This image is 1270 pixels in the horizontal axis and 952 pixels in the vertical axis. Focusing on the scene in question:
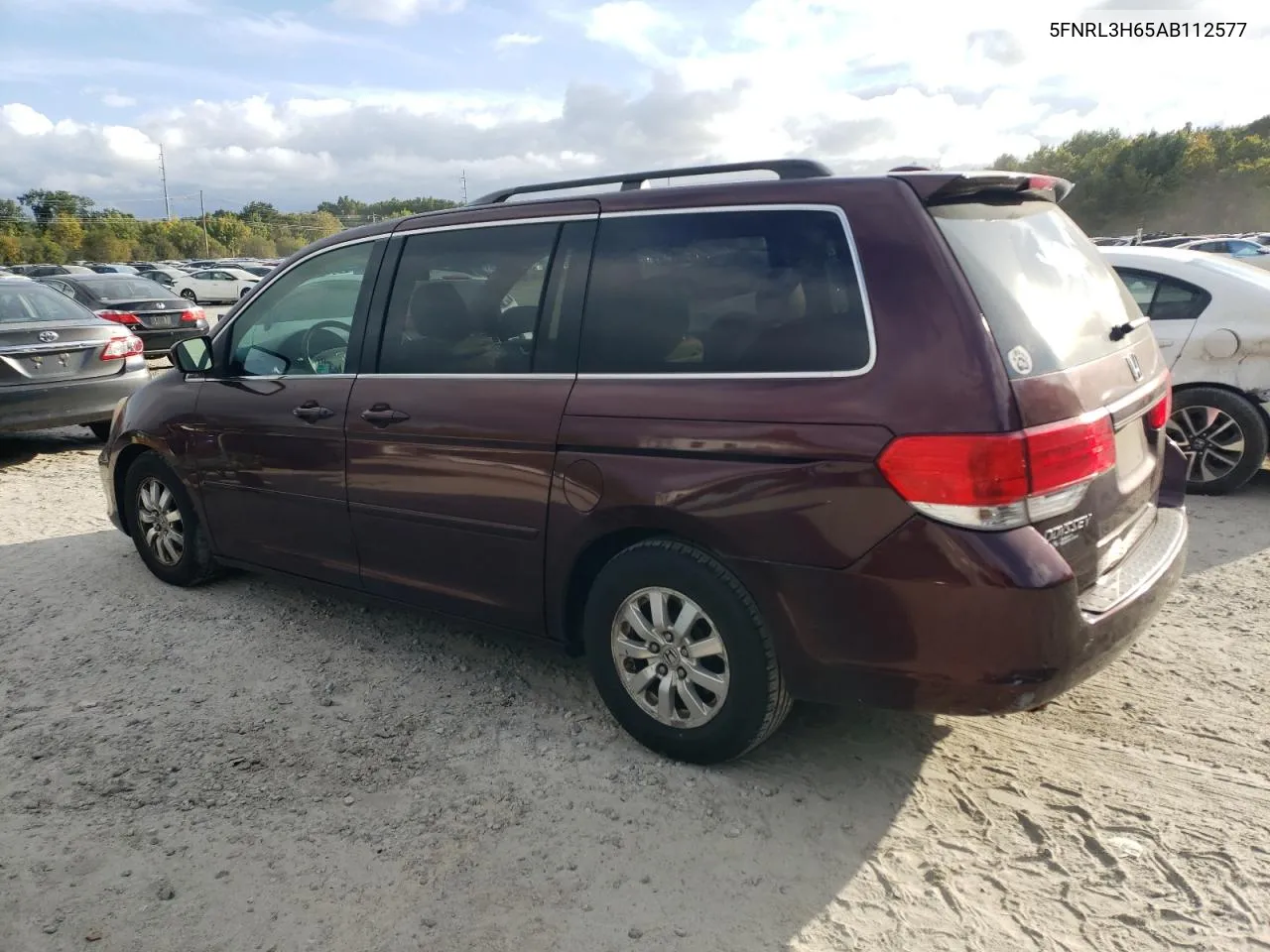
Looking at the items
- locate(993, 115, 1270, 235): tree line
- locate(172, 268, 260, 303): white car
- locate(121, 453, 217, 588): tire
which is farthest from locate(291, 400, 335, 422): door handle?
locate(993, 115, 1270, 235): tree line

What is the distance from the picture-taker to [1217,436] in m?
6.21

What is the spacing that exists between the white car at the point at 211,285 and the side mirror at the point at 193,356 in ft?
109

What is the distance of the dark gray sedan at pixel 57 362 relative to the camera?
8.06 m

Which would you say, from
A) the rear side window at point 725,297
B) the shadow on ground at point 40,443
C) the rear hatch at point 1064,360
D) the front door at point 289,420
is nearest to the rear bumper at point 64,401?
the shadow on ground at point 40,443

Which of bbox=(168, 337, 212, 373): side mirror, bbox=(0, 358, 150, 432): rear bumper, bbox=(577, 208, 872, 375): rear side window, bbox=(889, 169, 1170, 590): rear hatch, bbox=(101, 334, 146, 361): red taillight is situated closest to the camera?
bbox=(889, 169, 1170, 590): rear hatch

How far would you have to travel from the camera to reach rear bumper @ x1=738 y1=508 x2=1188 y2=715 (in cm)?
257

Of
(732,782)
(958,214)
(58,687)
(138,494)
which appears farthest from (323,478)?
(958,214)

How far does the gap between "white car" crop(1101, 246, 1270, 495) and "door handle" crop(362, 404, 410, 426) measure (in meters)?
4.73

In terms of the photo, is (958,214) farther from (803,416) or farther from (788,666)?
(788,666)

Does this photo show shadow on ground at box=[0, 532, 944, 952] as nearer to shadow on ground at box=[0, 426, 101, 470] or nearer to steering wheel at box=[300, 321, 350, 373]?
steering wheel at box=[300, 321, 350, 373]

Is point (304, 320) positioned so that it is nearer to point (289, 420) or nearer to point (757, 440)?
point (289, 420)

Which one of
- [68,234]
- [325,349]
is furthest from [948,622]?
[68,234]

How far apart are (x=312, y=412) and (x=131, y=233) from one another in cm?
8059

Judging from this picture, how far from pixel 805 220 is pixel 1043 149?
92394 millimetres
